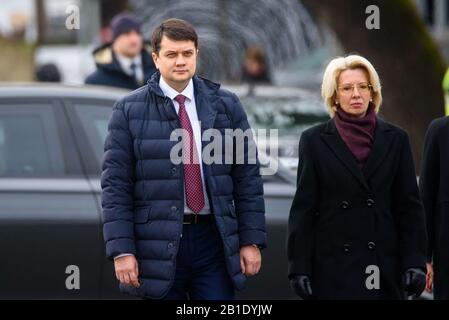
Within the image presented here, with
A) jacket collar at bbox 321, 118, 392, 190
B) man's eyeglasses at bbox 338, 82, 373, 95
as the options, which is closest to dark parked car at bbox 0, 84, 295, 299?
jacket collar at bbox 321, 118, 392, 190

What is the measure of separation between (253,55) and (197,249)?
9653 mm

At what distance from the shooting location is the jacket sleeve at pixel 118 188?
18.6 feet

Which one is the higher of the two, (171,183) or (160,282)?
(171,183)

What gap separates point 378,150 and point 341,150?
0.16m

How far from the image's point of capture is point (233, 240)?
19.0ft

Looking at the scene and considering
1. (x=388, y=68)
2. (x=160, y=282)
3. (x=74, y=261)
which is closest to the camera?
(x=160, y=282)

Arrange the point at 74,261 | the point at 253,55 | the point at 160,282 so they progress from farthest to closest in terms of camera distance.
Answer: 1. the point at 253,55
2. the point at 74,261
3. the point at 160,282

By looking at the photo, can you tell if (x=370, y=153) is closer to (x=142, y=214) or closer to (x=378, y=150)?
(x=378, y=150)

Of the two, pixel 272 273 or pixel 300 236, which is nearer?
pixel 300 236

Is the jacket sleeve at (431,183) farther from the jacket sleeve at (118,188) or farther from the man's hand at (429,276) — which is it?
the jacket sleeve at (118,188)

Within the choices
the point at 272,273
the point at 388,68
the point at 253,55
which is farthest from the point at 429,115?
the point at 272,273

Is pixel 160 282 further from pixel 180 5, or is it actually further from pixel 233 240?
pixel 180 5

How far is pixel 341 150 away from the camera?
6016 mm

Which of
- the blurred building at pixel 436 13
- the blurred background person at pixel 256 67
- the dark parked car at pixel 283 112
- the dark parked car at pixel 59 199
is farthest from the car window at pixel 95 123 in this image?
the blurred building at pixel 436 13
